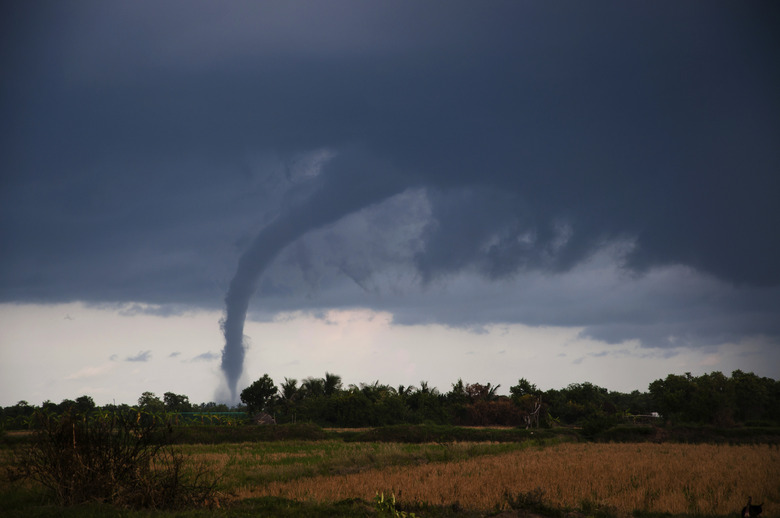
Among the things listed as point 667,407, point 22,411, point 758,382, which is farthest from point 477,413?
point 22,411

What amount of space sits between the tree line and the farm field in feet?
113

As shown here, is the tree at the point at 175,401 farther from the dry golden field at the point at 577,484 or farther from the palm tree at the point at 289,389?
the dry golden field at the point at 577,484

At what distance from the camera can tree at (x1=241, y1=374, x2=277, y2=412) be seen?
74.1 meters

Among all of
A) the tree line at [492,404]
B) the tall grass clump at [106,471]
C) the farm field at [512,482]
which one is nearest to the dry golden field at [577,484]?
the farm field at [512,482]

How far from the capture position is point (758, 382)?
66.6 meters

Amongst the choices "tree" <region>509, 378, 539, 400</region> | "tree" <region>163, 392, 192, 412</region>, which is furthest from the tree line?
"tree" <region>163, 392, 192, 412</region>

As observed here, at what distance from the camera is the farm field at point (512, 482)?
52.4 ft

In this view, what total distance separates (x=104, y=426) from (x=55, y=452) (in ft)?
4.33

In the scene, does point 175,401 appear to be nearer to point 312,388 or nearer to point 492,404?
point 312,388

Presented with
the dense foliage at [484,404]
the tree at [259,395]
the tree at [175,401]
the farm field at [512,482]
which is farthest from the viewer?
the tree at [175,401]

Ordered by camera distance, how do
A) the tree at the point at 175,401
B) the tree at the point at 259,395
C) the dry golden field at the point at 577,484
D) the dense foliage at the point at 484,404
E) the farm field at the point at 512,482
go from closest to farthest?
1. the farm field at the point at 512,482
2. the dry golden field at the point at 577,484
3. the dense foliage at the point at 484,404
4. the tree at the point at 259,395
5. the tree at the point at 175,401

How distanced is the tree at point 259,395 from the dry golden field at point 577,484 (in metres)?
51.4

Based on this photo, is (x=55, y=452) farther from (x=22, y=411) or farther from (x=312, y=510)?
(x=22, y=411)

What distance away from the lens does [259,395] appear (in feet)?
244
